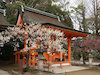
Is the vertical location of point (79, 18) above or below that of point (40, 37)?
above

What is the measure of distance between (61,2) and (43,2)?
452 centimetres

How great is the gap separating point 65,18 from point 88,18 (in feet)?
13.4

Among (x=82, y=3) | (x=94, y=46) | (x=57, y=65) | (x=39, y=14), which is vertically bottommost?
(x=57, y=65)

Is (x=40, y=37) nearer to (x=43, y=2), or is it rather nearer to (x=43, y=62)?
(x=43, y=62)

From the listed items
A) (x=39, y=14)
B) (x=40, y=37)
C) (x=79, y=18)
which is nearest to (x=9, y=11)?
(x=39, y=14)

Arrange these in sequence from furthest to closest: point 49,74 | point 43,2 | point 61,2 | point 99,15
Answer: point 61,2 → point 43,2 → point 99,15 → point 49,74

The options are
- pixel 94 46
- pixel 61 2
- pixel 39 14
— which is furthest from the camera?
pixel 61 2

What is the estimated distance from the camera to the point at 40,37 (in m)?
6.54

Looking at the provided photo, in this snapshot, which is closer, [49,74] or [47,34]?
[49,74]

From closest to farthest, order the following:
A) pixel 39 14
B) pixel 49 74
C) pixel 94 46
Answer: pixel 49 74, pixel 94 46, pixel 39 14

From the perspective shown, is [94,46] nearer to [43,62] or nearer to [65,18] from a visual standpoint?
[43,62]

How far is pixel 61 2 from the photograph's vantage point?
22.9 metres

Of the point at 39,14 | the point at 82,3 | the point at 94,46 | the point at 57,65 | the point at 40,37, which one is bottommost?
the point at 57,65

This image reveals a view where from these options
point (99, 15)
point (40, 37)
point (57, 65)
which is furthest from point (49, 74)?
point (99, 15)
